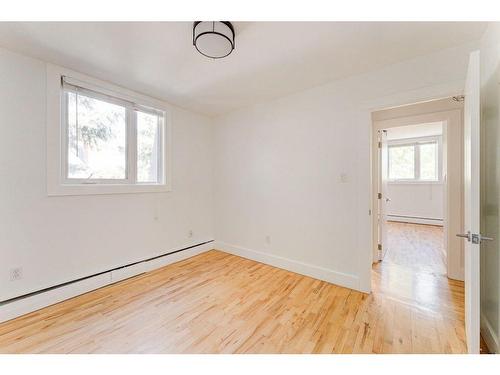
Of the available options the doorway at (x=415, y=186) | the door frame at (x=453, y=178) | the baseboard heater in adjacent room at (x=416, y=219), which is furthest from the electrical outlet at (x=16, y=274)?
the baseboard heater in adjacent room at (x=416, y=219)

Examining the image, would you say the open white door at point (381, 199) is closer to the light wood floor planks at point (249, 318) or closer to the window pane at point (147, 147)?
the light wood floor planks at point (249, 318)

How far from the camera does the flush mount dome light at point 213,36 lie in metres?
1.46

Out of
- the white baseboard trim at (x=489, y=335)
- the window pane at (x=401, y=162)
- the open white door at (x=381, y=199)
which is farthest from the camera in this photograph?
the window pane at (x=401, y=162)

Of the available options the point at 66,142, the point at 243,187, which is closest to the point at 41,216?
the point at 66,142

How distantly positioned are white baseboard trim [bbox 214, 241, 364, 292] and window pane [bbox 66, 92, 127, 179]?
201 cm

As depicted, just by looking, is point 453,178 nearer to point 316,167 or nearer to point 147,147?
point 316,167

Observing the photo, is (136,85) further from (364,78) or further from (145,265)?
(364,78)

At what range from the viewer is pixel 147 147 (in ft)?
9.63

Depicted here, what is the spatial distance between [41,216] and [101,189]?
558mm

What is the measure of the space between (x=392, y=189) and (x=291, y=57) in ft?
19.7

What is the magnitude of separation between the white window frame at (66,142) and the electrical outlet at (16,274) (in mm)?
731

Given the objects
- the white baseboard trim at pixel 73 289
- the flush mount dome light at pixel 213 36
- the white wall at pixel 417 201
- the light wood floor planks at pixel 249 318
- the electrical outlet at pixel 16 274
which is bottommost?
the light wood floor planks at pixel 249 318

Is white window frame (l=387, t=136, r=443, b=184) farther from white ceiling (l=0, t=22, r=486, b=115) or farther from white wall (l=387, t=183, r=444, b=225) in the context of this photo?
white ceiling (l=0, t=22, r=486, b=115)

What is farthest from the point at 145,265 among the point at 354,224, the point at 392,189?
the point at 392,189
